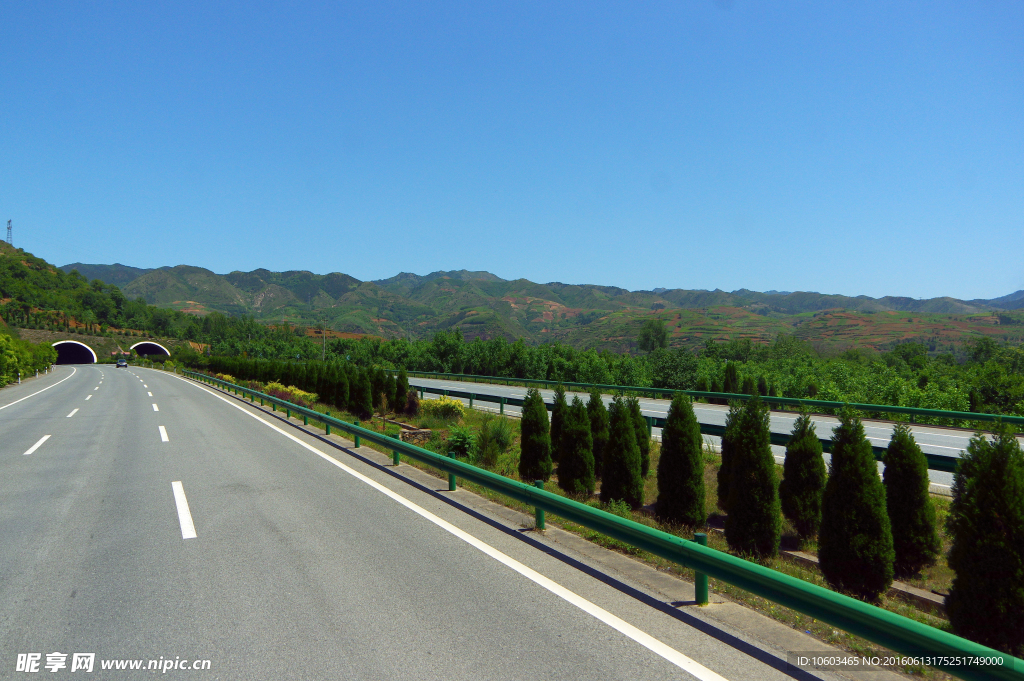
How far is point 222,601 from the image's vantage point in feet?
15.3

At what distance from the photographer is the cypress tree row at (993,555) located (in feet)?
14.1

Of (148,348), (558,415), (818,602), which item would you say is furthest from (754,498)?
(148,348)

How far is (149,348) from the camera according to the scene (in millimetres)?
159875

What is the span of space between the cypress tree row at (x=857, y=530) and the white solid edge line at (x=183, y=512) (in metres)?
7.04

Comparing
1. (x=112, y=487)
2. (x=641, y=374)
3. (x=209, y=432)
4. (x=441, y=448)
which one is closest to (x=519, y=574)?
(x=112, y=487)

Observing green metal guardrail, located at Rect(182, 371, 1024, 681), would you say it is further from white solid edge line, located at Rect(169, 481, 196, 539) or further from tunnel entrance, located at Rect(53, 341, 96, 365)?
tunnel entrance, located at Rect(53, 341, 96, 365)

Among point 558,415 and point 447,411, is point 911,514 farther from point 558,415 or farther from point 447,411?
point 447,411

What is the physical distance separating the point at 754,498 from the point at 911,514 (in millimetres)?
1864

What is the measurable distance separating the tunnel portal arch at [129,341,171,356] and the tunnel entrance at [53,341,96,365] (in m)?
13.0

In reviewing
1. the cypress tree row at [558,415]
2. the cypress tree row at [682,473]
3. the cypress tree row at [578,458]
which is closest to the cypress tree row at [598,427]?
the cypress tree row at [578,458]

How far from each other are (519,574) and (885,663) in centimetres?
281

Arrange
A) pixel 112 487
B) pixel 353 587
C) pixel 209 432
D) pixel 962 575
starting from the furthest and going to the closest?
pixel 209 432, pixel 112 487, pixel 353 587, pixel 962 575

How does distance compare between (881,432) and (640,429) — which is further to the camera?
(881,432)

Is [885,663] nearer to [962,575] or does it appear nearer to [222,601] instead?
[962,575]
